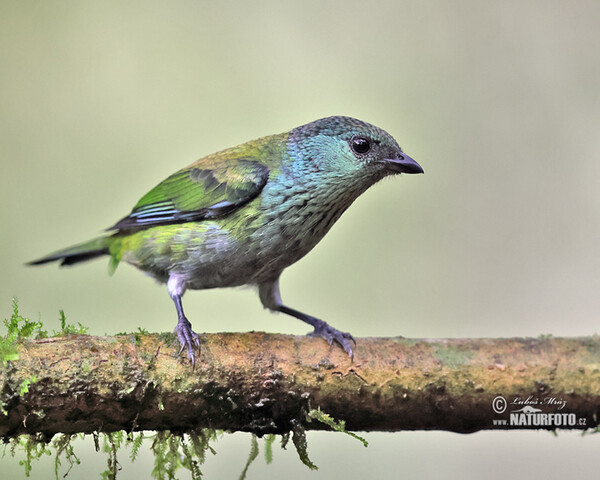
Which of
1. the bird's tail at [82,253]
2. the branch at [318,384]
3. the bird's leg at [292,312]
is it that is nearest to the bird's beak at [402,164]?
the bird's leg at [292,312]

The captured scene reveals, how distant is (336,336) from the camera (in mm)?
3672

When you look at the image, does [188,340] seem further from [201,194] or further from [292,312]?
[292,312]

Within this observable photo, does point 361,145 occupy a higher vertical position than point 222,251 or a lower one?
higher

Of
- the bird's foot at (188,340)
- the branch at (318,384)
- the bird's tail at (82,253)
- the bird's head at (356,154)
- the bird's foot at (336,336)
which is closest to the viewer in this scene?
the branch at (318,384)

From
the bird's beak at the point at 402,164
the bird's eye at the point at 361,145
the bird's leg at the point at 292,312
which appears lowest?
the bird's leg at the point at 292,312

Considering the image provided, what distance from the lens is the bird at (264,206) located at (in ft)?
13.0

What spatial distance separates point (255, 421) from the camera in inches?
128

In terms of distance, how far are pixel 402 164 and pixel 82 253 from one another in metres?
2.38

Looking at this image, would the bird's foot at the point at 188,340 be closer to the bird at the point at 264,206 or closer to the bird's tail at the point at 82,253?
the bird at the point at 264,206

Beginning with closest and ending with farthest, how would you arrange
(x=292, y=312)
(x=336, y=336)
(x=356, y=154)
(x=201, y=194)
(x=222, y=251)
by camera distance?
(x=336, y=336) < (x=222, y=251) < (x=356, y=154) < (x=201, y=194) < (x=292, y=312)

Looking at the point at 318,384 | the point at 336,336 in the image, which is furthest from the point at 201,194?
the point at 318,384

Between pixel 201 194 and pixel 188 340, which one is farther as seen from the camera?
pixel 201 194

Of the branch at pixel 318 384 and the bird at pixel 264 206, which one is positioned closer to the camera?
the branch at pixel 318 384

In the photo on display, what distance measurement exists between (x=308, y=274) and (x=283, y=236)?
3625 mm
